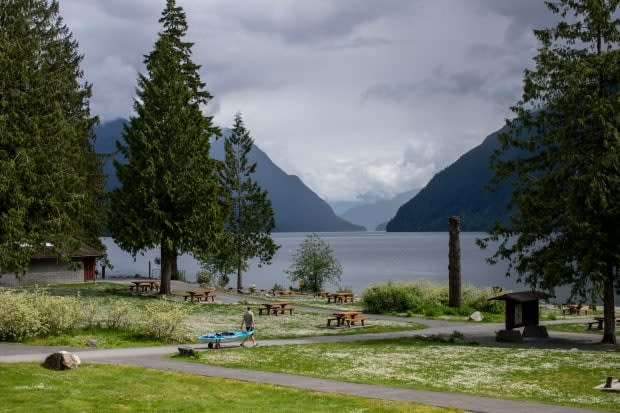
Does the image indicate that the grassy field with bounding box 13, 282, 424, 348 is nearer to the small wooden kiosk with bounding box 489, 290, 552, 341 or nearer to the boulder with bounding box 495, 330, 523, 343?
the small wooden kiosk with bounding box 489, 290, 552, 341

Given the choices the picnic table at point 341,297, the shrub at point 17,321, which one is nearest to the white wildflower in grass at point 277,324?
the shrub at point 17,321

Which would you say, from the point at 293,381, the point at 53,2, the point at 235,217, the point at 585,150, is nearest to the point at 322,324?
the point at 585,150

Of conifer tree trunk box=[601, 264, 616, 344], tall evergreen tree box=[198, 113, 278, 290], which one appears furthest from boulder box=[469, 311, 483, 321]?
tall evergreen tree box=[198, 113, 278, 290]

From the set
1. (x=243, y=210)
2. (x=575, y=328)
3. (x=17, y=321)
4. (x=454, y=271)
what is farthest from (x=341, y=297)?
(x=17, y=321)

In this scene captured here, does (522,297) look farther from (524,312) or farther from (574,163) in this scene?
(574,163)

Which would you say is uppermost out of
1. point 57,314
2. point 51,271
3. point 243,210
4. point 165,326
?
point 243,210

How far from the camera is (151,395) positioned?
55.1 ft

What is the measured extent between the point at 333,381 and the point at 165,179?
1303 inches

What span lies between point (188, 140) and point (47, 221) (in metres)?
13.3

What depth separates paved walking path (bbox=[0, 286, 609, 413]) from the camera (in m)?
16.1

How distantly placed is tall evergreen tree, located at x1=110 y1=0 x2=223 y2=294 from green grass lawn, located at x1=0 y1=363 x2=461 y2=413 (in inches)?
1194

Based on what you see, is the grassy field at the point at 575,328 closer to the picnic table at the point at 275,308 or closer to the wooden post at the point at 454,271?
the wooden post at the point at 454,271

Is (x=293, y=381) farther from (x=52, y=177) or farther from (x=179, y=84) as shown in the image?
(x=179, y=84)

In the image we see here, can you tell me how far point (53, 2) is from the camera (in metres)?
57.6
